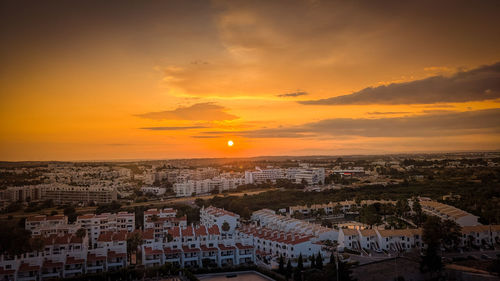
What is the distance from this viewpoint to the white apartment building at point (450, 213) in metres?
18.2

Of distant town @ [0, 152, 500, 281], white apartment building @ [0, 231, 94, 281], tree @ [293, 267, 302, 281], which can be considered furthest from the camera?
distant town @ [0, 152, 500, 281]

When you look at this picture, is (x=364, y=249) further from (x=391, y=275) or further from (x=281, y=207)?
(x=281, y=207)

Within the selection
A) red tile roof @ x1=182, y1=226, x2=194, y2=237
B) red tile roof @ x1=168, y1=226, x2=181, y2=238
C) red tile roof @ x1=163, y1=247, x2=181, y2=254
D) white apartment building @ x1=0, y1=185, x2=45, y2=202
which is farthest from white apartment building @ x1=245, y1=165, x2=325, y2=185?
red tile roof @ x1=163, y1=247, x2=181, y2=254

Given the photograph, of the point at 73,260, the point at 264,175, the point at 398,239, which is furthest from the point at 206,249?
the point at 264,175

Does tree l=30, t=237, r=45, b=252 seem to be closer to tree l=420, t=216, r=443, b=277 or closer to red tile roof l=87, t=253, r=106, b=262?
red tile roof l=87, t=253, r=106, b=262

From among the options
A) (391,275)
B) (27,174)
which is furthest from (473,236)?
(27,174)

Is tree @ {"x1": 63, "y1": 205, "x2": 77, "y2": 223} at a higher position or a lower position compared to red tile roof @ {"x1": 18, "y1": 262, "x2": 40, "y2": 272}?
higher

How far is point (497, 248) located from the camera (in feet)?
53.5

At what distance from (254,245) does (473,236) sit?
9994mm

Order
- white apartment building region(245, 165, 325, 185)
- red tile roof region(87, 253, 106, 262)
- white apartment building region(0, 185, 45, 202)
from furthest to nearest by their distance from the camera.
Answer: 1. white apartment building region(245, 165, 325, 185)
2. white apartment building region(0, 185, 45, 202)
3. red tile roof region(87, 253, 106, 262)

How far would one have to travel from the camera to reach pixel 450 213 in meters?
19.4

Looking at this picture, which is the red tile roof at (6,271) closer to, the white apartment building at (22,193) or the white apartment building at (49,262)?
the white apartment building at (49,262)

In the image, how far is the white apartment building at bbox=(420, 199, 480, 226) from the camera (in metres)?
18.2

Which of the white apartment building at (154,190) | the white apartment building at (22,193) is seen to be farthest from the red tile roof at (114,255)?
the white apartment building at (154,190)
